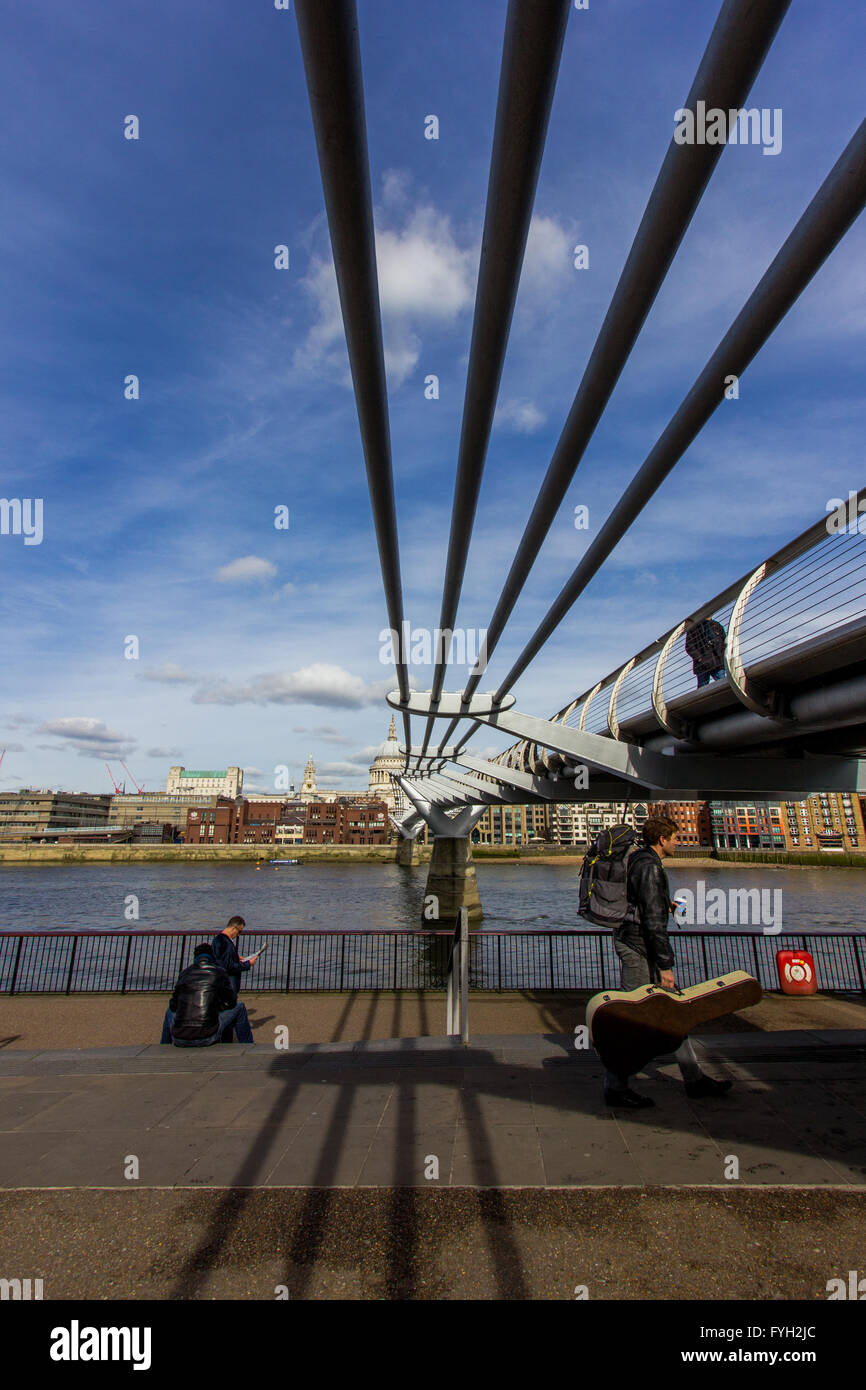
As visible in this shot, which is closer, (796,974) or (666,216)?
(666,216)

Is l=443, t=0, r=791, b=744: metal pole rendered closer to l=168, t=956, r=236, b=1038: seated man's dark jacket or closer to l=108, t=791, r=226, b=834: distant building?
l=168, t=956, r=236, b=1038: seated man's dark jacket

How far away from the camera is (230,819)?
126m

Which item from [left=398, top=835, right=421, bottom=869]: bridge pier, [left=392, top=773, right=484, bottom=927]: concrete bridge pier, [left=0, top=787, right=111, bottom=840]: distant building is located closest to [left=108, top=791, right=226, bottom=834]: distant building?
[left=0, top=787, right=111, bottom=840]: distant building

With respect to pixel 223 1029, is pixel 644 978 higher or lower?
higher

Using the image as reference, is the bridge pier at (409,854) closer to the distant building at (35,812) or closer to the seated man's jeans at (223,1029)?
the seated man's jeans at (223,1029)

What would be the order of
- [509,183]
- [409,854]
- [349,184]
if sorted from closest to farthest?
[349,184] < [509,183] < [409,854]

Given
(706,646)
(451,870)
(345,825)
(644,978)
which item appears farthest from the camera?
(345,825)

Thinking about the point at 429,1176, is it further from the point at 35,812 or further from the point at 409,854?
the point at 35,812

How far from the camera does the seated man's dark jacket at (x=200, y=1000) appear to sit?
623cm

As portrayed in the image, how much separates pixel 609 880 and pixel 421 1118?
2051mm

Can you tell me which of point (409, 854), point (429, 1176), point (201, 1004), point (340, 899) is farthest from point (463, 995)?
point (409, 854)

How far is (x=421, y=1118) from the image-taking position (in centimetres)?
451

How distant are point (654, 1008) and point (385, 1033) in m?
5.67
